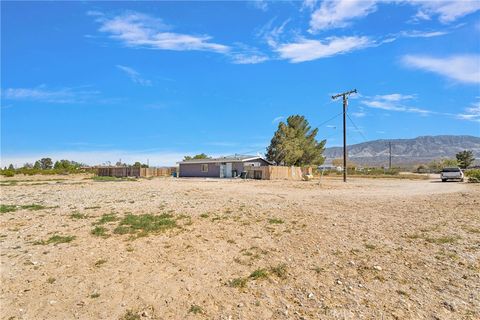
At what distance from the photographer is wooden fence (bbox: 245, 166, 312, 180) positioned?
1567 inches

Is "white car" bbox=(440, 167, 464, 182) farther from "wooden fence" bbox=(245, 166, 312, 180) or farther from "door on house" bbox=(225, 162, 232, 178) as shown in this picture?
"door on house" bbox=(225, 162, 232, 178)

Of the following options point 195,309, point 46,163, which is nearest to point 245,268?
point 195,309

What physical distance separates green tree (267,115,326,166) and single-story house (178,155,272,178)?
809 cm

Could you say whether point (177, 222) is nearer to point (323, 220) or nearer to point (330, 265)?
point (323, 220)

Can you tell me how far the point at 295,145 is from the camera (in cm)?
5869

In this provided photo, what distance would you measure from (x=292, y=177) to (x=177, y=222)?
3438 cm

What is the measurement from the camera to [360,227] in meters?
8.95

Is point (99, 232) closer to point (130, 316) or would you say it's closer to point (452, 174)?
point (130, 316)

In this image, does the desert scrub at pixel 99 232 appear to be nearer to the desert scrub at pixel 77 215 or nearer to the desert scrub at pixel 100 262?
the desert scrub at pixel 100 262

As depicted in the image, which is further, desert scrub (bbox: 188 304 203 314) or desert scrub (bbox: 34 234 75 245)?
desert scrub (bbox: 34 234 75 245)

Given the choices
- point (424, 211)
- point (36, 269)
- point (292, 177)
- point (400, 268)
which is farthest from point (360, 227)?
point (292, 177)

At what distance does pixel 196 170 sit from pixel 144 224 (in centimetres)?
4315

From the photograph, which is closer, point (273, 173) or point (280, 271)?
point (280, 271)

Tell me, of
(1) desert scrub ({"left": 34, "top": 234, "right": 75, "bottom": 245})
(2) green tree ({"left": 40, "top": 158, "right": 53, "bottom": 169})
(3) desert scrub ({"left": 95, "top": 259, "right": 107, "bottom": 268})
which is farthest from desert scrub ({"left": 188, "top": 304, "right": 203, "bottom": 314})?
(2) green tree ({"left": 40, "top": 158, "right": 53, "bottom": 169})
